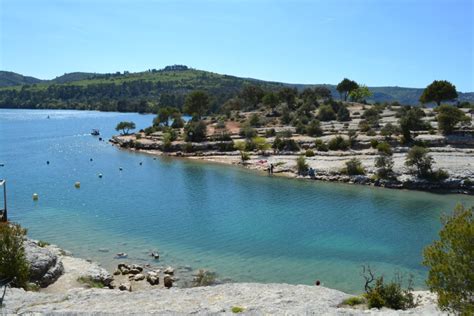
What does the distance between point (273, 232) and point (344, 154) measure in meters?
38.6

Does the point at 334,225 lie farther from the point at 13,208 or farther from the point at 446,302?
the point at 13,208

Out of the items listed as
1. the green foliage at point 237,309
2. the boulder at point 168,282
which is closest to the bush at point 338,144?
the boulder at point 168,282

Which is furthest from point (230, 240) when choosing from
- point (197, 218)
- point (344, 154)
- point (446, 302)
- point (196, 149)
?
point (196, 149)

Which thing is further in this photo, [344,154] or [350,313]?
[344,154]

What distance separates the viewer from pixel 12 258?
22812mm

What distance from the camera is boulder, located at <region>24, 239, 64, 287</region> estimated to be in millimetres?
25172

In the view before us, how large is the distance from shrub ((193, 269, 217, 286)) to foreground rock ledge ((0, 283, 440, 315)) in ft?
12.9

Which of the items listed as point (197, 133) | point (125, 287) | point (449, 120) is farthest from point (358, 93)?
point (125, 287)

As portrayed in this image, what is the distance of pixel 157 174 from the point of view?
6775cm

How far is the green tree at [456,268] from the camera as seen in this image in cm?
1412

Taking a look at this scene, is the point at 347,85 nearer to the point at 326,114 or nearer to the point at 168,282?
the point at 326,114

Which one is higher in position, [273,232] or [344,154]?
[344,154]

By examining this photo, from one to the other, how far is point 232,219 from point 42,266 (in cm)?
2074

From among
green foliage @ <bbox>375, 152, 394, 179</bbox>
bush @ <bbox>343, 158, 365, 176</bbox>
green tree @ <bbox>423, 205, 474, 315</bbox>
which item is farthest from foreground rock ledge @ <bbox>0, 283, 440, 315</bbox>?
bush @ <bbox>343, 158, 365, 176</bbox>
